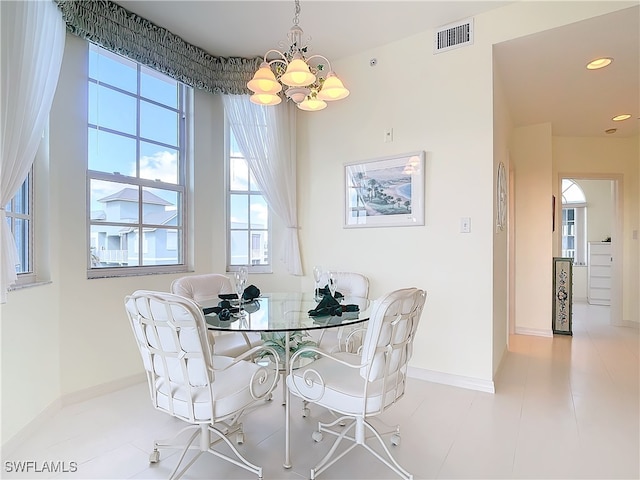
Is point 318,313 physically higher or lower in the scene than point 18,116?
lower

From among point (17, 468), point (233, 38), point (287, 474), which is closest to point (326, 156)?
point (233, 38)

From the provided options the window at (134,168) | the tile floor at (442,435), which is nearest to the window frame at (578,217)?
the tile floor at (442,435)

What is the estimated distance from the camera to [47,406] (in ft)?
7.52

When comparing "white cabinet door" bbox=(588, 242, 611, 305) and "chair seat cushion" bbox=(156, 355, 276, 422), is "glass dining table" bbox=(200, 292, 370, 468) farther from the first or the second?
"white cabinet door" bbox=(588, 242, 611, 305)

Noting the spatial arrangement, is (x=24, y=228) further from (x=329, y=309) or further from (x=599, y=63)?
(x=599, y=63)

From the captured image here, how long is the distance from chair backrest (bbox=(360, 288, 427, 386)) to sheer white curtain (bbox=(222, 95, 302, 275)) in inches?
82.6

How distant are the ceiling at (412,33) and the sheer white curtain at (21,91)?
2.53ft

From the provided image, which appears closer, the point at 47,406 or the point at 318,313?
the point at 318,313

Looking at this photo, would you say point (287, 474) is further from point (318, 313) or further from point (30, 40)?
point (30, 40)

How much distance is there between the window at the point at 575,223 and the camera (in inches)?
289

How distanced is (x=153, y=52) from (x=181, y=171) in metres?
0.99

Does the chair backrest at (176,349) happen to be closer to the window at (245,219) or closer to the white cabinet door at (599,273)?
the window at (245,219)

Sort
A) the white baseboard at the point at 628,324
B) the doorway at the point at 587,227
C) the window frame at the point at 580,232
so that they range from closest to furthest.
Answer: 1. the white baseboard at the point at 628,324
2. the doorway at the point at 587,227
3. the window frame at the point at 580,232

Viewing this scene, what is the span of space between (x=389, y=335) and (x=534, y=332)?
3.85 metres
